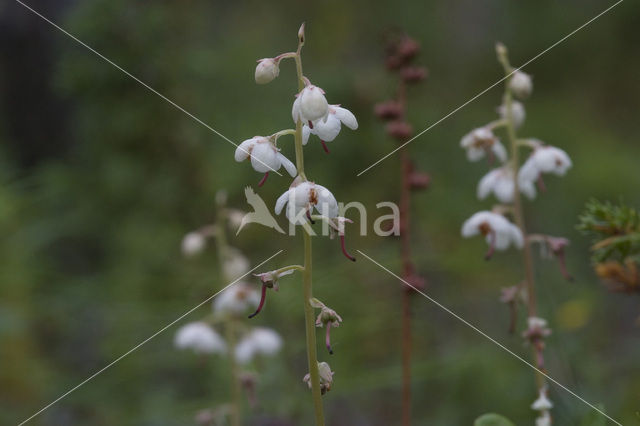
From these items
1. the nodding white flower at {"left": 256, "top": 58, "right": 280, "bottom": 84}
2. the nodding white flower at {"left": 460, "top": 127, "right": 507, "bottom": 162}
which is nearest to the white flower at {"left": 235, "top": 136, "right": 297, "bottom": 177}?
the nodding white flower at {"left": 256, "top": 58, "right": 280, "bottom": 84}

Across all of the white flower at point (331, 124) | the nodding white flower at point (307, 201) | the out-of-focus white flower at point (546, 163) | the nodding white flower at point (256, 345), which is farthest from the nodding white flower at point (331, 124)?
the nodding white flower at point (256, 345)

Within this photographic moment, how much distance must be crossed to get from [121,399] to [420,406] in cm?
118

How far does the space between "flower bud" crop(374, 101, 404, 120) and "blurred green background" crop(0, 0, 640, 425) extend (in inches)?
27.0

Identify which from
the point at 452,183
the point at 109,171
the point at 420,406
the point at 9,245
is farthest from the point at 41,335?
the point at 452,183

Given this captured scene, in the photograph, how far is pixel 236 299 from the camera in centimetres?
186

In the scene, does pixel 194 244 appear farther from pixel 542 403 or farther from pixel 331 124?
pixel 542 403

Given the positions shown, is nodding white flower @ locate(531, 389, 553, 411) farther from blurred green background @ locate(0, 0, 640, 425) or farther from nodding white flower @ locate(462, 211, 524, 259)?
blurred green background @ locate(0, 0, 640, 425)

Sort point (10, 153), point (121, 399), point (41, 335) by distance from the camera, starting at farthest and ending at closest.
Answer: point (10, 153) → point (41, 335) → point (121, 399)

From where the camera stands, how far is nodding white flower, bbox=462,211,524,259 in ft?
5.06

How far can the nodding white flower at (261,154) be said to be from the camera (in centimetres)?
117

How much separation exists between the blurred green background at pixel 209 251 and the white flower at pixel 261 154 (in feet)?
3.71

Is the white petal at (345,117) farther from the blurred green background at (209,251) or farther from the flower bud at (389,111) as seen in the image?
the blurred green background at (209,251)

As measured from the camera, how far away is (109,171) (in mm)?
3061

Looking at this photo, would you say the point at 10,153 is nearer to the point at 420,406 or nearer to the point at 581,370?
the point at 420,406
